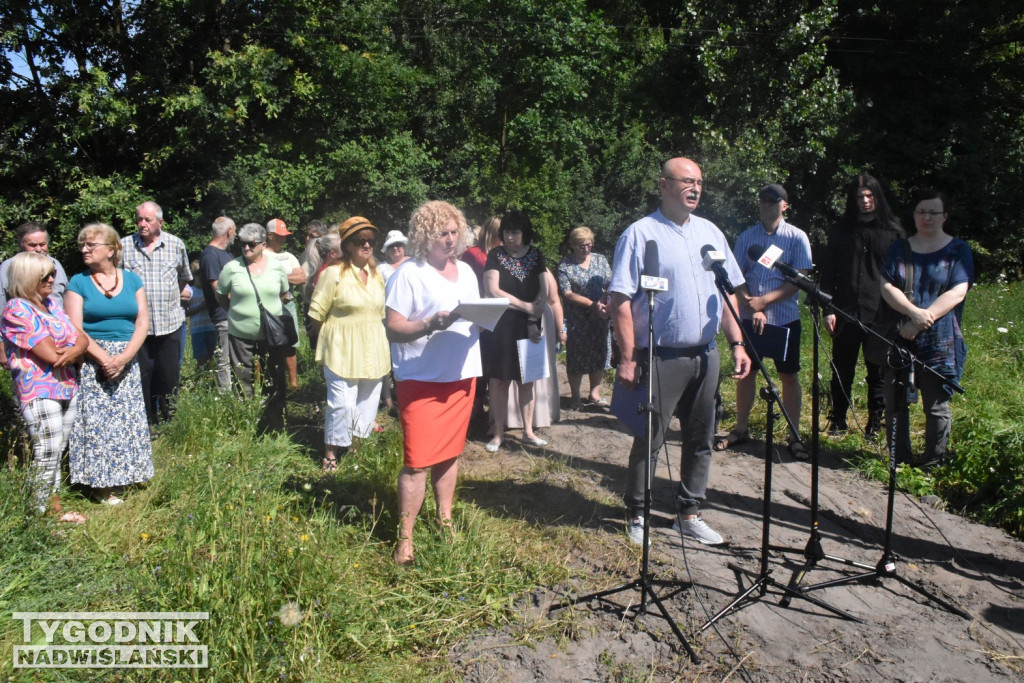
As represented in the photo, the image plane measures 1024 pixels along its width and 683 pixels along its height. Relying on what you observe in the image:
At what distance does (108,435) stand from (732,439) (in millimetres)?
4400

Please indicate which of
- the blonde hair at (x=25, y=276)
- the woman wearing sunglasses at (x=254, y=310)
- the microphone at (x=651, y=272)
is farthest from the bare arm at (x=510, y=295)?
the blonde hair at (x=25, y=276)

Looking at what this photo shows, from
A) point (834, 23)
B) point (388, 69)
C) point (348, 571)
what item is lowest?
point (348, 571)

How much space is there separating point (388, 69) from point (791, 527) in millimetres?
15069

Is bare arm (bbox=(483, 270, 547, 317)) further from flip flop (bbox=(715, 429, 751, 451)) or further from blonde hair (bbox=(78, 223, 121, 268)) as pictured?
blonde hair (bbox=(78, 223, 121, 268))

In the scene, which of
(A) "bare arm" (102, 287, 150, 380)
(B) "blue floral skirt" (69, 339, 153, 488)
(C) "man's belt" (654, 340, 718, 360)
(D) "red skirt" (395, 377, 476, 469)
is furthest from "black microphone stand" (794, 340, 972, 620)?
(A) "bare arm" (102, 287, 150, 380)

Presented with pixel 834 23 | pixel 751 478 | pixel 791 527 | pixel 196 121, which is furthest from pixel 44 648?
pixel 834 23

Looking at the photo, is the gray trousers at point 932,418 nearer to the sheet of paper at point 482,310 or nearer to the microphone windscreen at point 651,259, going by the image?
the microphone windscreen at point 651,259

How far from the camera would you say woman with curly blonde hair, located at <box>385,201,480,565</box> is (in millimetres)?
3988

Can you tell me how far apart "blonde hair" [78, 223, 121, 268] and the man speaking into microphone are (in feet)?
10.8

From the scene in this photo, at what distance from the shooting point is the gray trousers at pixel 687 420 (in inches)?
169

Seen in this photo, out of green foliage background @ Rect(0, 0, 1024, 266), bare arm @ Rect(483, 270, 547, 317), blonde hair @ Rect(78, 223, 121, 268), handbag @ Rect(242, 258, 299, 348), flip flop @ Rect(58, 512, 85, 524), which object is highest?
green foliage background @ Rect(0, 0, 1024, 266)

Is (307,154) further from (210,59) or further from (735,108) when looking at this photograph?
(735,108)

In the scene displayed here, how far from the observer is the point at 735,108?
1805 cm

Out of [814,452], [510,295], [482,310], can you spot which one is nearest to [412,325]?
[482,310]
